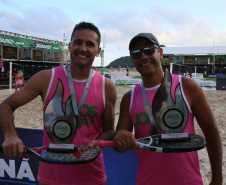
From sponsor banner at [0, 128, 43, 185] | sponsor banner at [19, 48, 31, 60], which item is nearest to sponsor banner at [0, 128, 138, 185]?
sponsor banner at [0, 128, 43, 185]

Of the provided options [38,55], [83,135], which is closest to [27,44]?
[38,55]

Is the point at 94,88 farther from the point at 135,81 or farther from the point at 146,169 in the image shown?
the point at 135,81

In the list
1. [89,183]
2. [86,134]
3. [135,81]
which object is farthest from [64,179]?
[135,81]

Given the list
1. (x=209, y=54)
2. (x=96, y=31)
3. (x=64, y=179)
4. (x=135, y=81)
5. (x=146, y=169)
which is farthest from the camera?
(x=209, y=54)

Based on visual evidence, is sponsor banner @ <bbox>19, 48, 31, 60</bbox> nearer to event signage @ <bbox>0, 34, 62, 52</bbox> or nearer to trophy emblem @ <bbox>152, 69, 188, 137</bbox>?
event signage @ <bbox>0, 34, 62, 52</bbox>

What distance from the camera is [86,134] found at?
209 cm

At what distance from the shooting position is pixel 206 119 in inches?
73.5

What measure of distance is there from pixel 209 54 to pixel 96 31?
41324 mm

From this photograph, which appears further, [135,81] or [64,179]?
[135,81]

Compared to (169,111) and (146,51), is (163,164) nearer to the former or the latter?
(169,111)

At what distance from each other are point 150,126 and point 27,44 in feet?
73.5

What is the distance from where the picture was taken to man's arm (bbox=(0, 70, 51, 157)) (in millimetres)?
1709

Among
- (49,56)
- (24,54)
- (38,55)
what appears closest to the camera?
(24,54)

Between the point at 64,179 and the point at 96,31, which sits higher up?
the point at 96,31
